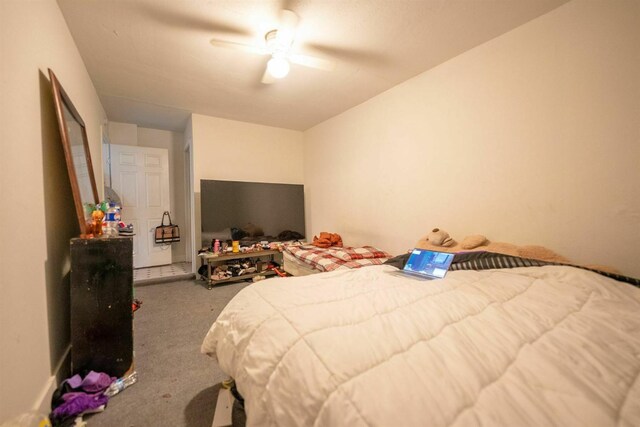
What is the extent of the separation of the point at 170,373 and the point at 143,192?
11.5 ft

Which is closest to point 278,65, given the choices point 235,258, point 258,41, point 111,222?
point 258,41

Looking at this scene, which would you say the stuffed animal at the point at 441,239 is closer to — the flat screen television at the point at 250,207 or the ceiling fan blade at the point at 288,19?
the ceiling fan blade at the point at 288,19

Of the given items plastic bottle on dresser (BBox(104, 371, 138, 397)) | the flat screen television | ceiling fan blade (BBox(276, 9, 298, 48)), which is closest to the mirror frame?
plastic bottle on dresser (BBox(104, 371, 138, 397))

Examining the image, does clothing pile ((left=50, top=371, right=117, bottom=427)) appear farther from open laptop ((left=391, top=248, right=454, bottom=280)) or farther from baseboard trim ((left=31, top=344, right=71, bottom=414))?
open laptop ((left=391, top=248, right=454, bottom=280))

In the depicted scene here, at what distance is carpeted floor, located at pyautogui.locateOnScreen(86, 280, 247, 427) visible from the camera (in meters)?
1.21

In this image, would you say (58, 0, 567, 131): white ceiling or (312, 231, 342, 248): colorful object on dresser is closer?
(58, 0, 567, 131): white ceiling

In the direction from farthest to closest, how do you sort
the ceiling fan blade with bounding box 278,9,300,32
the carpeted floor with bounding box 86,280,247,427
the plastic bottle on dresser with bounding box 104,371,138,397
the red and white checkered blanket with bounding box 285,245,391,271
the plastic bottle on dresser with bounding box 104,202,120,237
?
the red and white checkered blanket with bounding box 285,245,391,271
the plastic bottle on dresser with bounding box 104,202,120,237
the ceiling fan blade with bounding box 278,9,300,32
the plastic bottle on dresser with bounding box 104,371,138,397
the carpeted floor with bounding box 86,280,247,427

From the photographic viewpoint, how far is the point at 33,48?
122 cm

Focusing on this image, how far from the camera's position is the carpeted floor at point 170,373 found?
1210 mm

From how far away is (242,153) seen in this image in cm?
382

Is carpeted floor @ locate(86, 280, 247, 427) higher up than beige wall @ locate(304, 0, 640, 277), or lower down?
lower down

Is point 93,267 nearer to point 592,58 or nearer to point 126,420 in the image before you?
point 126,420

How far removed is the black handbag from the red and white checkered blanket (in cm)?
248

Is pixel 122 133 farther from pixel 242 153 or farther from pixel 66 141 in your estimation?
pixel 66 141
